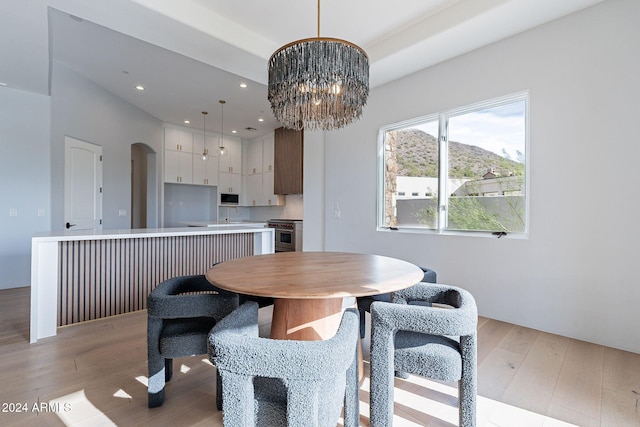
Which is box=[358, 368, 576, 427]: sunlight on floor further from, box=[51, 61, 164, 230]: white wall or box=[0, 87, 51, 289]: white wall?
box=[51, 61, 164, 230]: white wall

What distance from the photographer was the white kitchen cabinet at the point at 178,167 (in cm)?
627

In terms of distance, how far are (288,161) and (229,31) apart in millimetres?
3552

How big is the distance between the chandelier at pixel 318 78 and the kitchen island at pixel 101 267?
202cm

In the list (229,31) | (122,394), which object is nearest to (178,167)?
(229,31)

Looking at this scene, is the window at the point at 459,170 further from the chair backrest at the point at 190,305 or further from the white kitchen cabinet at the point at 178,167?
the white kitchen cabinet at the point at 178,167

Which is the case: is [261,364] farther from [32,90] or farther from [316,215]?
[32,90]

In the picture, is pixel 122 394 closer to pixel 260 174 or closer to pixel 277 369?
pixel 277 369

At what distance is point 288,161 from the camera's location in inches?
249

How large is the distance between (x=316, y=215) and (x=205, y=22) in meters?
2.81

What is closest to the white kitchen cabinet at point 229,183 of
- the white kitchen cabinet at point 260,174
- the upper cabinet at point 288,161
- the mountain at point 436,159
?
the white kitchen cabinet at point 260,174

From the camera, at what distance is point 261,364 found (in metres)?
0.81

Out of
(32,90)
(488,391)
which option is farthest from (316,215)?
(32,90)

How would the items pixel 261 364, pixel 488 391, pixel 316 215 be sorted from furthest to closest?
pixel 316 215
pixel 488 391
pixel 261 364

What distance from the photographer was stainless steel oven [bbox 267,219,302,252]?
5.99 m
